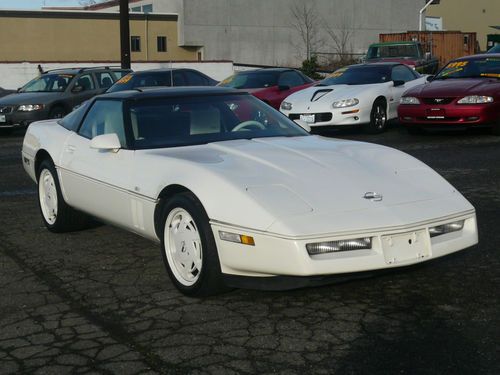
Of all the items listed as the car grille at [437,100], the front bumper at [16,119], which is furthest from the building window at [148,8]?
the car grille at [437,100]

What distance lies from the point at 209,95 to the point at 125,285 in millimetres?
1676

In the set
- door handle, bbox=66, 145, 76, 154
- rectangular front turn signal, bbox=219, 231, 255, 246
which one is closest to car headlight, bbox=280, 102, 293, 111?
door handle, bbox=66, 145, 76, 154

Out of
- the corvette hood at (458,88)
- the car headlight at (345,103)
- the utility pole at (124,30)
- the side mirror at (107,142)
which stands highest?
the utility pole at (124,30)

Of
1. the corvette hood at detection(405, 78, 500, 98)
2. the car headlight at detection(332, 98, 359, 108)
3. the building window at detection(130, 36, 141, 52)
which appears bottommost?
the car headlight at detection(332, 98, 359, 108)

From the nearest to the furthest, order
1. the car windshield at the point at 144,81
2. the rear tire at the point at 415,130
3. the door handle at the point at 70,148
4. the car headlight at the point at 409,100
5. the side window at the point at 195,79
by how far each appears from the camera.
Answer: the door handle at the point at 70,148 < the car headlight at the point at 409,100 < the rear tire at the point at 415,130 < the car windshield at the point at 144,81 < the side window at the point at 195,79

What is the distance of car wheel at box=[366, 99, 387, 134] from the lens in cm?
1430

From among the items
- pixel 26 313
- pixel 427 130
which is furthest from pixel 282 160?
pixel 427 130

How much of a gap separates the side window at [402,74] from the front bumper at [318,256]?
11.1 meters

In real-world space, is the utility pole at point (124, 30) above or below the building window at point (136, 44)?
below

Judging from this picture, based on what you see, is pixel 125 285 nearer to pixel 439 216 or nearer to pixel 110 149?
pixel 110 149

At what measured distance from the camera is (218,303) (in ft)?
15.0

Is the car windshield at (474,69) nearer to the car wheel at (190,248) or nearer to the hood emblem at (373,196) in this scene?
the hood emblem at (373,196)

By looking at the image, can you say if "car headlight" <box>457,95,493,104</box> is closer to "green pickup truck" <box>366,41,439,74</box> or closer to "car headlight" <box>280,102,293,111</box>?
"car headlight" <box>280,102,293,111</box>

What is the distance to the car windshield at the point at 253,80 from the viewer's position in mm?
16609
